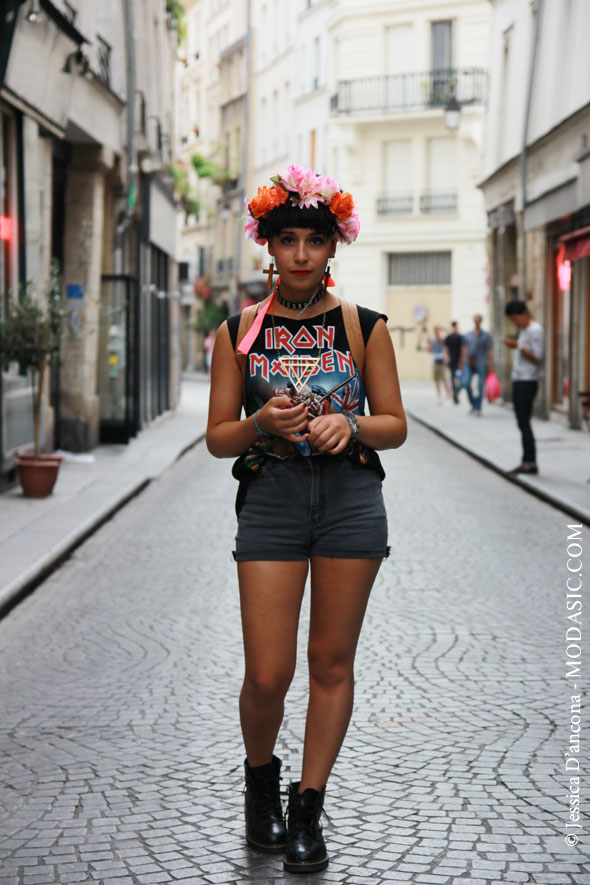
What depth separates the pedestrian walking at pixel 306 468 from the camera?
12.6ft

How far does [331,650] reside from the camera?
3.91 meters

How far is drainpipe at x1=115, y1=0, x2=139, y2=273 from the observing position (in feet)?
65.6

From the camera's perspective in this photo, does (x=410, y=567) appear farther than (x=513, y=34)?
No

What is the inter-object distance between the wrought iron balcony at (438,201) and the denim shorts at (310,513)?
44204mm

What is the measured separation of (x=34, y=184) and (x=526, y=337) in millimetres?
5521

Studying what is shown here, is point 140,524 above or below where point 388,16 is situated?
below

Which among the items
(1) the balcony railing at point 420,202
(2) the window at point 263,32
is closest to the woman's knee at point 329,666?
(1) the balcony railing at point 420,202

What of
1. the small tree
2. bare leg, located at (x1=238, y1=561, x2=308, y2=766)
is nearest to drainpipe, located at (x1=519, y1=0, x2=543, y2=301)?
the small tree

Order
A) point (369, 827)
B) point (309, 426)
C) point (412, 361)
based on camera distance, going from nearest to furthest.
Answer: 1. point (309, 426)
2. point (369, 827)
3. point (412, 361)

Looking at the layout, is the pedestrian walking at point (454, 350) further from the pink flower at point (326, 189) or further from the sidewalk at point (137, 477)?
the pink flower at point (326, 189)

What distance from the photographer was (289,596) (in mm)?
3842

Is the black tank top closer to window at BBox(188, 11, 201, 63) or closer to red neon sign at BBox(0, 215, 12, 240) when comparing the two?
red neon sign at BBox(0, 215, 12, 240)

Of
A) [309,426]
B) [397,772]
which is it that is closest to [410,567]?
[397,772]

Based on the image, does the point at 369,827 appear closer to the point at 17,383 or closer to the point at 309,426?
the point at 309,426
